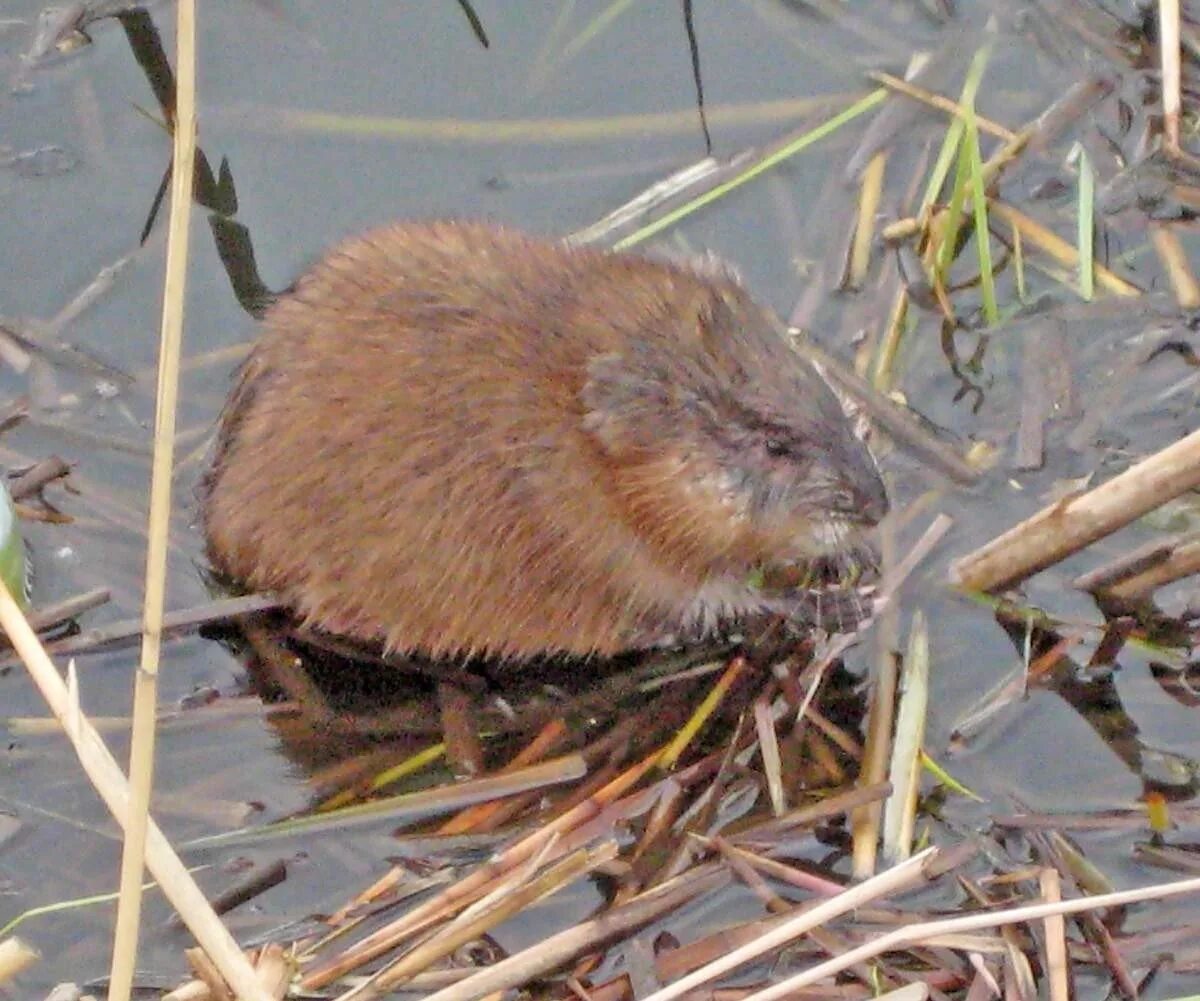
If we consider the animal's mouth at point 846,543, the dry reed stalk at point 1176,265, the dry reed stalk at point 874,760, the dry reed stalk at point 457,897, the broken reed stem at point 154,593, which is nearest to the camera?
the broken reed stem at point 154,593

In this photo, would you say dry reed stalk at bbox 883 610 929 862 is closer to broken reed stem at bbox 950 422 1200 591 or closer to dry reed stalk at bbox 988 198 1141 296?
broken reed stem at bbox 950 422 1200 591

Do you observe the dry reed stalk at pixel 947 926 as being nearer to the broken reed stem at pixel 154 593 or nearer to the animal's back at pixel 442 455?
the broken reed stem at pixel 154 593

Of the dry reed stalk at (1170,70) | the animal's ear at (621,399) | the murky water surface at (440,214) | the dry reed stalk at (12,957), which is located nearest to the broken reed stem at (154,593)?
the dry reed stalk at (12,957)

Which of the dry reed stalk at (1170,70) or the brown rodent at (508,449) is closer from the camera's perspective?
the brown rodent at (508,449)

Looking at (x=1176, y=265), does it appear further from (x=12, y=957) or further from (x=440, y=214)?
(x=12, y=957)

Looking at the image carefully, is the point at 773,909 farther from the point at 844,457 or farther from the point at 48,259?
the point at 48,259

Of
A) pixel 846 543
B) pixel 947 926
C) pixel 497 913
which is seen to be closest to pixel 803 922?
pixel 947 926

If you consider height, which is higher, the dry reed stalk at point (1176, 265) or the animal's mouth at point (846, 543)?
the dry reed stalk at point (1176, 265)

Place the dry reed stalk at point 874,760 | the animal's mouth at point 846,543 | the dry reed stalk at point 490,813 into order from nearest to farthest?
the dry reed stalk at point 874,760
the dry reed stalk at point 490,813
the animal's mouth at point 846,543

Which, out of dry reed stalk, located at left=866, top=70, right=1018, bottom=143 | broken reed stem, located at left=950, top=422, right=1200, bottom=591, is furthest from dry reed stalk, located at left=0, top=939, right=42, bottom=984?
dry reed stalk, located at left=866, top=70, right=1018, bottom=143
